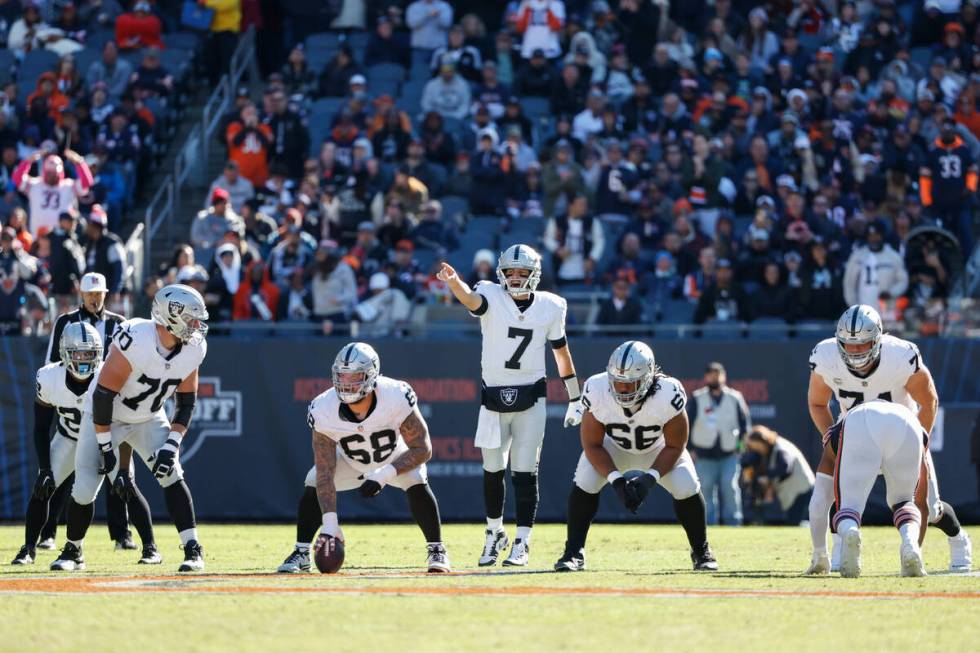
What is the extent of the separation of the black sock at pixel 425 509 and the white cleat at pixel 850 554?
2469 millimetres

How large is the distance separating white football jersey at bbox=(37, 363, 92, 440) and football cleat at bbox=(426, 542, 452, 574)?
3063 millimetres

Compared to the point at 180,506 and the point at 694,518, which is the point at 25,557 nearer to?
the point at 180,506

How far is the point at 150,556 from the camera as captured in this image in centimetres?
1134

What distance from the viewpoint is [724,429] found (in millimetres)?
17156

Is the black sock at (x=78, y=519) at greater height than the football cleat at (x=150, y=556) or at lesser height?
greater

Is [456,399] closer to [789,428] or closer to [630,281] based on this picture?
[630,281]

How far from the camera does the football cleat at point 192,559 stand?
10305 mm

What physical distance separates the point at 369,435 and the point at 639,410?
1.77m

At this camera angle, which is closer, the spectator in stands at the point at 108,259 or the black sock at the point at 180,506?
the black sock at the point at 180,506

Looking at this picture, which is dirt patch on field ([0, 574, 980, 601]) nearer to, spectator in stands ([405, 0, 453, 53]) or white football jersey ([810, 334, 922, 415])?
white football jersey ([810, 334, 922, 415])

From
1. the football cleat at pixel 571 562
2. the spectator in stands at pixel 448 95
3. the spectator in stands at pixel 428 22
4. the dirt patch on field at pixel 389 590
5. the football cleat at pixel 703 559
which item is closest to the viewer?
the dirt patch on field at pixel 389 590

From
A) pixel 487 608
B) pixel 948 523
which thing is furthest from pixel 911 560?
pixel 487 608

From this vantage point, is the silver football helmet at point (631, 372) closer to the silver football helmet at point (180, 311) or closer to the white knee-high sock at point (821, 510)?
the white knee-high sock at point (821, 510)

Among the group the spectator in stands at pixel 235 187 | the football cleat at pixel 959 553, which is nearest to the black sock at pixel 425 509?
the football cleat at pixel 959 553
